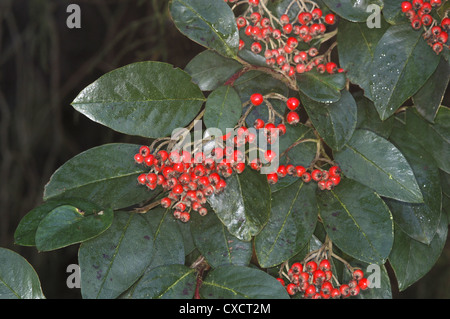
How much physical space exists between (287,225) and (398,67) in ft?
0.91

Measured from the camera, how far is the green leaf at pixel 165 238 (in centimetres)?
81

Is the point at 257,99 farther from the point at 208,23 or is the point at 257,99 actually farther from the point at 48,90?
the point at 48,90

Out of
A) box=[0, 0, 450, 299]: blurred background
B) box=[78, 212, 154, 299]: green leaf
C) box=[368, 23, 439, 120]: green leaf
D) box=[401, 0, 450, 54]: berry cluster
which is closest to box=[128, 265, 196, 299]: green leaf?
box=[78, 212, 154, 299]: green leaf

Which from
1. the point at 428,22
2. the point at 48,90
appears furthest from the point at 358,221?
the point at 48,90

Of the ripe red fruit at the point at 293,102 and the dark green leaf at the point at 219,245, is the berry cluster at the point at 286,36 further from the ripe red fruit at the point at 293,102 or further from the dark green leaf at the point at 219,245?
the dark green leaf at the point at 219,245

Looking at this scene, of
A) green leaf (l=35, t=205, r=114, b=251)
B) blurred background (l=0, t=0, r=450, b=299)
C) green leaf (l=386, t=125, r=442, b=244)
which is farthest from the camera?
blurred background (l=0, t=0, r=450, b=299)

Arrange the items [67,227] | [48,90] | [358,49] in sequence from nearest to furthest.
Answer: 1. [67,227]
2. [358,49]
3. [48,90]

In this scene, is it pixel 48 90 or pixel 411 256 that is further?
pixel 48 90

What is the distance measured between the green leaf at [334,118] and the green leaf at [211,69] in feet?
0.42

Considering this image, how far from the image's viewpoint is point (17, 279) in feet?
2.56

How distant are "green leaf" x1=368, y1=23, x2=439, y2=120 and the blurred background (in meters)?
1.14

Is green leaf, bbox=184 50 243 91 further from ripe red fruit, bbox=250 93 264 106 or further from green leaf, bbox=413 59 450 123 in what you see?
green leaf, bbox=413 59 450 123

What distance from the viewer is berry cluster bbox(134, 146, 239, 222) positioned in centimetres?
75

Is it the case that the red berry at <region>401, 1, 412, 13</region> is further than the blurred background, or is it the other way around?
the blurred background
